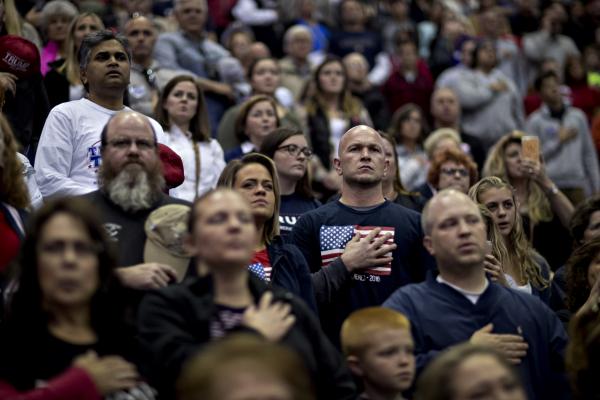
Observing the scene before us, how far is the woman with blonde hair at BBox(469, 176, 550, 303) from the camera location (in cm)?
770

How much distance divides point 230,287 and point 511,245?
11.0 feet

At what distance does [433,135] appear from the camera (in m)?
11.4

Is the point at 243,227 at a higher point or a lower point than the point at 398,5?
lower

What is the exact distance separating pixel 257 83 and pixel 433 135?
180 centimetres

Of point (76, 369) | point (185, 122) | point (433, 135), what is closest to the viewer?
point (76, 369)

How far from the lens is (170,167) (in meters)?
7.05

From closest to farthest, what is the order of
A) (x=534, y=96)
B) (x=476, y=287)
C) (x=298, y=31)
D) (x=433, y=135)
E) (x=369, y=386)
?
(x=369, y=386)
(x=476, y=287)
(x=433, y=135)
(x=298, y=31)
(x=534, y=96)

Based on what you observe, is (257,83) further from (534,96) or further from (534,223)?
(534,96)

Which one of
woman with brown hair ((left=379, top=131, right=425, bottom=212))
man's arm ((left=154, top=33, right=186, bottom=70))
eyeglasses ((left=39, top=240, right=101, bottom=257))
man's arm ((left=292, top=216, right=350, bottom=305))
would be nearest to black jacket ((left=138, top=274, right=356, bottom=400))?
eyeglasses ((left=39, top=240, right=101, bottom=257))

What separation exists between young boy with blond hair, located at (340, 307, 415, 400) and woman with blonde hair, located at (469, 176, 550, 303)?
7.21ft

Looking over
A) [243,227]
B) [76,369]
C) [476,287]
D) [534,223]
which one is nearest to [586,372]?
[476,287]

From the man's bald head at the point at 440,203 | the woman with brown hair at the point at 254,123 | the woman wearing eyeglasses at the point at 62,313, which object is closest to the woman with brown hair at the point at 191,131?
the woman with brown hair at the point at 254,123

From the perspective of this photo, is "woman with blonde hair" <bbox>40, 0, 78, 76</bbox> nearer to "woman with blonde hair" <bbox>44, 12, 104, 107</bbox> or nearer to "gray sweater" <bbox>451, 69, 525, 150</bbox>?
"woman with blonde hair" <bbox>44, 12, 104, 107</bbox>

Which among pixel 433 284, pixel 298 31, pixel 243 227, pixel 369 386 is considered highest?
pixel 298 31
